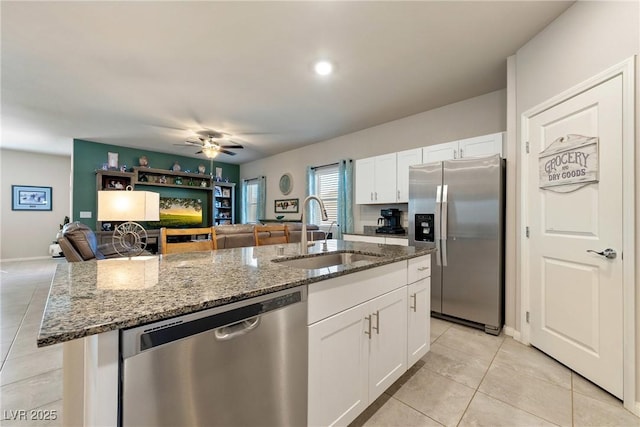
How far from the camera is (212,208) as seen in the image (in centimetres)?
752

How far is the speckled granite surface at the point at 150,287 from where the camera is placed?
0.75m

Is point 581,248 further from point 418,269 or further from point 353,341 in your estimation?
point 353,341

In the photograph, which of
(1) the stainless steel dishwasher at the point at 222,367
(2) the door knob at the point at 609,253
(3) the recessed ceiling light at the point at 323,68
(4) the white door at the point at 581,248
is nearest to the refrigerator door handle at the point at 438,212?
(4) the white door at the point at 581,248

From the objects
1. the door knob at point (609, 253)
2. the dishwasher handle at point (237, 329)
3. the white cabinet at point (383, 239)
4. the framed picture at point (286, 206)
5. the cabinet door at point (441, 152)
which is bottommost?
the dishwasher handle at point (237, 329)

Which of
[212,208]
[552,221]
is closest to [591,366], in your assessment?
[552,221]

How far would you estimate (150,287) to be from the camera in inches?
42.0

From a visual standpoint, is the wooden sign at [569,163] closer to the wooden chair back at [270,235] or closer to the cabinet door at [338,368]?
the cabinet door at [338,368]

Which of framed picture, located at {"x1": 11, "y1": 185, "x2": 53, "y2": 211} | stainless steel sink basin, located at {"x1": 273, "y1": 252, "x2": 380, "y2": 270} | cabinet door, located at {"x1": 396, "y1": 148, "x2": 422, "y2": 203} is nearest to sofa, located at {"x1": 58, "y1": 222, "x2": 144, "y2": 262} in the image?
stainless steel sink basin, located at {"x1": 273, "y1": 252, "x2": 380, "y2": 270}

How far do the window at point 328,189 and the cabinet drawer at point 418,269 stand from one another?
3354 mm

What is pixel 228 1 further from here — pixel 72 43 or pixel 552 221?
pixel 552 221

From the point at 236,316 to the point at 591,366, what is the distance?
2.50m

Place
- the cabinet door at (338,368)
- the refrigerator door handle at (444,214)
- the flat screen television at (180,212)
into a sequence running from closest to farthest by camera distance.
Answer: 1. the cabinet door at (338,368)
2. the refrigerator door handle at (444,214)
3. the flat screen television at (180,212)

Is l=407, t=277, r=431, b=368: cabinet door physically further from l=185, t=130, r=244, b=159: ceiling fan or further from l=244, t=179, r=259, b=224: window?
l=244, t=179, r=259, b=224: window

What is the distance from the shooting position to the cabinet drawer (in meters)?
1.93
